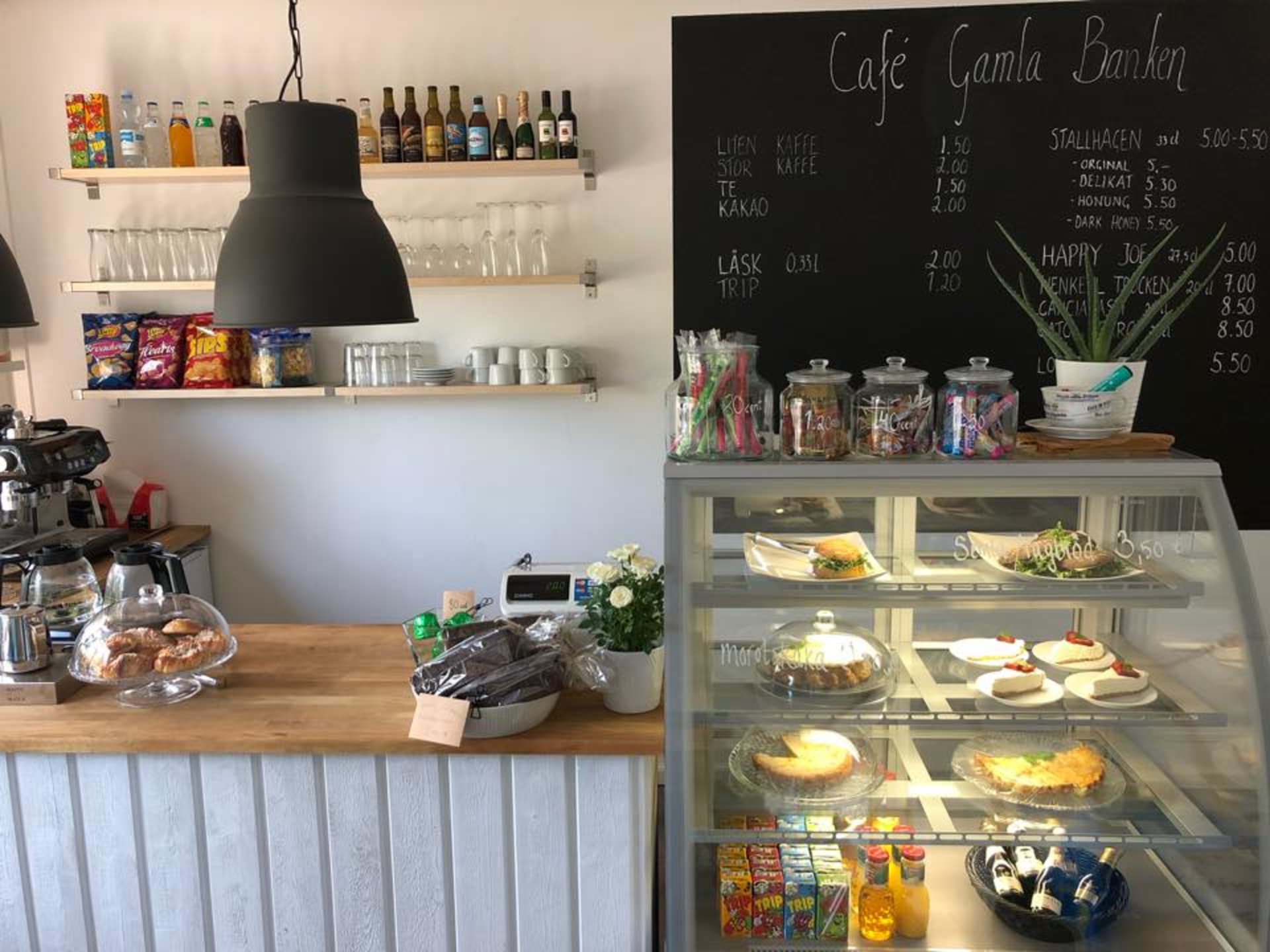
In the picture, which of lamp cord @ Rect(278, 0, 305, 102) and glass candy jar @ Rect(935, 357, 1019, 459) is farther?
glass candy jar @ Rect(935, 357, 1019, 459)

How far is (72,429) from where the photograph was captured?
3.52m

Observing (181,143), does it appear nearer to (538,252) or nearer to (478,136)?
(478,136)

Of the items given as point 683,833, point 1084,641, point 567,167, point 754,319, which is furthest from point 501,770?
point 567,167

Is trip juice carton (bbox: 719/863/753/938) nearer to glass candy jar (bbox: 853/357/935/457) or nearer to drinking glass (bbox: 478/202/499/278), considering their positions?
glass candy jar (bbox: 853/357/935/457)

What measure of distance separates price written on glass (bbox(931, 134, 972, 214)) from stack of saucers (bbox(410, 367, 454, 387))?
1794 millimetres

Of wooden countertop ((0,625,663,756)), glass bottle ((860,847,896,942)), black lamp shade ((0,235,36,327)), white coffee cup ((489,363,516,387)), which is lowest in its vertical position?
glass bottle ((860,847,896,942))

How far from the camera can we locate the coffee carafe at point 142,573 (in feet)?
7.97

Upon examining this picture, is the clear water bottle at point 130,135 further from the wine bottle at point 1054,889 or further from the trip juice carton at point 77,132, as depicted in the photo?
the wine bottle at point 1054,889

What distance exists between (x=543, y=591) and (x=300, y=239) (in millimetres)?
1413

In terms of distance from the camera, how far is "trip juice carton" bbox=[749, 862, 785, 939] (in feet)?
6.87

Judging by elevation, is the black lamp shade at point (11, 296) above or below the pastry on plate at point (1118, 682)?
above

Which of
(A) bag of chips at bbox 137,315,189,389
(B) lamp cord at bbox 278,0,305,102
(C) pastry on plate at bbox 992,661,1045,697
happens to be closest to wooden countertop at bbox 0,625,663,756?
(C) pastry on plate at bbox 992,661,1045,697

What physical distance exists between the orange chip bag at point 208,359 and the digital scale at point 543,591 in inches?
58.4

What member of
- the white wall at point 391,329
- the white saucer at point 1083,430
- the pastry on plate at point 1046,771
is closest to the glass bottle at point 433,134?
the white wall at point 391,329
